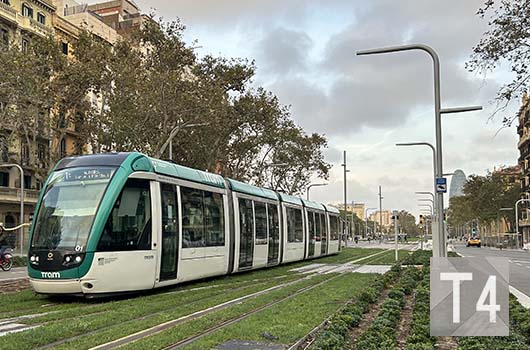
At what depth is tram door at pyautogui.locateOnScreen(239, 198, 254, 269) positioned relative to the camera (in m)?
19.9

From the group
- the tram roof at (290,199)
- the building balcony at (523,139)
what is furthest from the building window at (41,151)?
the building balcony at (523,139)

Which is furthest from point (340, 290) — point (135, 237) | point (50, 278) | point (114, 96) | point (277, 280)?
point (114, 96)

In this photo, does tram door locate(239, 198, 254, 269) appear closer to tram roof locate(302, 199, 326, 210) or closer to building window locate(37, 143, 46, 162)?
tram roof locate(302, 199, 326, 210)

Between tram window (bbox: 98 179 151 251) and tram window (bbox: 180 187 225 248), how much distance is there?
177 cm

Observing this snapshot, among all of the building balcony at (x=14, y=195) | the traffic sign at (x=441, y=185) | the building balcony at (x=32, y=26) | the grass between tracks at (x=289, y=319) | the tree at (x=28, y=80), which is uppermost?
the building balcony at (x=32, y=26)

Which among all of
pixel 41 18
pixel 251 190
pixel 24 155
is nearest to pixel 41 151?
pixel 24 155

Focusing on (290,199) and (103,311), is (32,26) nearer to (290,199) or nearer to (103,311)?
(290,199)

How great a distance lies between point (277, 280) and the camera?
18922 millimetres

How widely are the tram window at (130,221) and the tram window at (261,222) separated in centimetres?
789

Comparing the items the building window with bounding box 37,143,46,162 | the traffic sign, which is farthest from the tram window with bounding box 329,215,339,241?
the building window with bounding box 37,143,46,162

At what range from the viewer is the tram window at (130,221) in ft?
43.0

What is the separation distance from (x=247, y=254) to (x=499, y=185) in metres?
70.2

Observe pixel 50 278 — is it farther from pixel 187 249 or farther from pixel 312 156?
pixel 312 156

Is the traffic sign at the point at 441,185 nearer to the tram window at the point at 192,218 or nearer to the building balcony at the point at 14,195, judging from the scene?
the tram window at the point at 192,218
